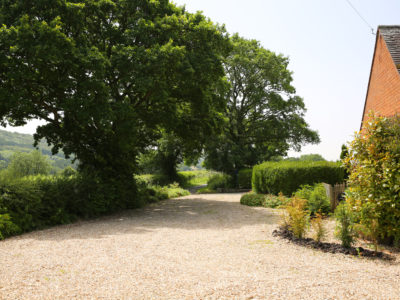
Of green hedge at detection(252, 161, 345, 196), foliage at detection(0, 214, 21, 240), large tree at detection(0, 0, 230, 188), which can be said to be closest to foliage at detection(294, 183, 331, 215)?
green hedge at detection(252, 161, 345, 196)

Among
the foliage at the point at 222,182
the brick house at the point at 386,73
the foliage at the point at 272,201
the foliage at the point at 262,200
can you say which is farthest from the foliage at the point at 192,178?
the brick house at the point at 386,73

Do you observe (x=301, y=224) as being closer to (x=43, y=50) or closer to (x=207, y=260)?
(x=207, y=260)

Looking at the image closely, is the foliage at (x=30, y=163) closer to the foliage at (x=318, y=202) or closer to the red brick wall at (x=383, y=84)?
the foliage at (x=318, y=202)

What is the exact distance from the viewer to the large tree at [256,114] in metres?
27.8

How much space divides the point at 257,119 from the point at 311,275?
27.9m

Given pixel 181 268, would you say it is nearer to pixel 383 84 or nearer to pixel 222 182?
pixel 383 84

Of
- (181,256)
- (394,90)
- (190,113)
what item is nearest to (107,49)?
(190,113)

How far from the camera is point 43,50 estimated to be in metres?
9.91

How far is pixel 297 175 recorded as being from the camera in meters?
12.9

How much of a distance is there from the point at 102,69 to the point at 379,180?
970cm

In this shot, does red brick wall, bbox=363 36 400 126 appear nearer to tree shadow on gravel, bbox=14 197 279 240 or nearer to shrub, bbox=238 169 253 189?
tree shadow on gravel, bbox=14 197 279 240

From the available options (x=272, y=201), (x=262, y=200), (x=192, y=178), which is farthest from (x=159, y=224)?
(x=192, y=178)

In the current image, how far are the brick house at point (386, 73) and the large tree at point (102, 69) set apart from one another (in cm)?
805

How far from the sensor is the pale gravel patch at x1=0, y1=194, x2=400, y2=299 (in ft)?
12.7
